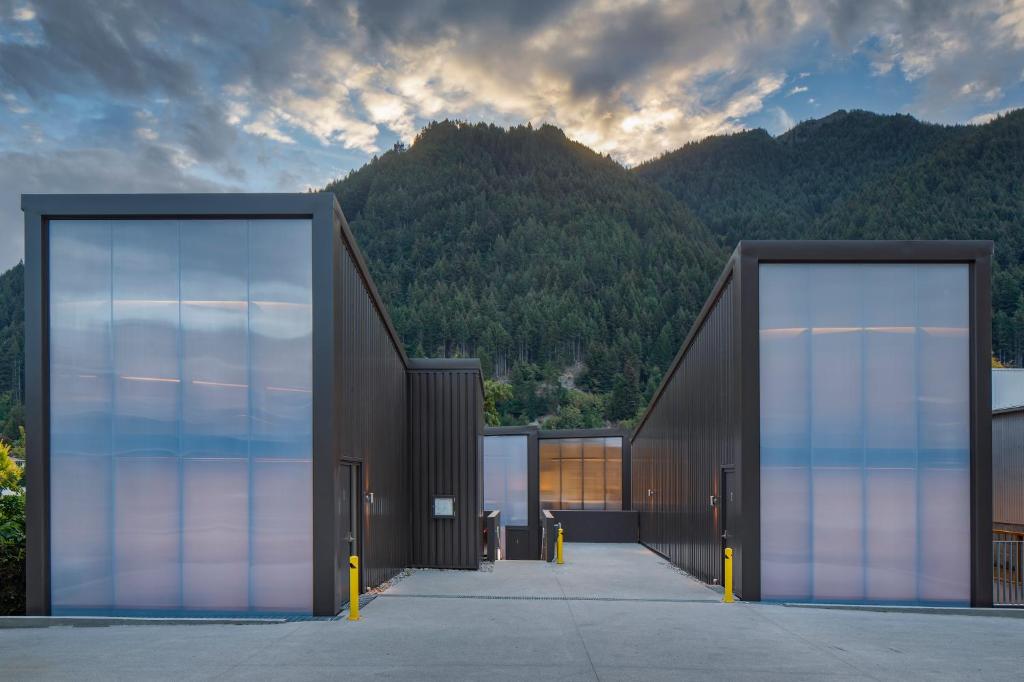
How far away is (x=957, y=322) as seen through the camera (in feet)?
44.7

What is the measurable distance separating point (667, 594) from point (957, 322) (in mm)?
7037

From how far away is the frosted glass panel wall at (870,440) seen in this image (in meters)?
13.5

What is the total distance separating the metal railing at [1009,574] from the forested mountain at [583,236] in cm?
9376

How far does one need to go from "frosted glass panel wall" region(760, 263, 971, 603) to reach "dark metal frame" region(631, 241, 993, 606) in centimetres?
15

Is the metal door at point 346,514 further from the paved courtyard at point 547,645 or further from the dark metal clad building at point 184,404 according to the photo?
the paved courtyard at point 547,645

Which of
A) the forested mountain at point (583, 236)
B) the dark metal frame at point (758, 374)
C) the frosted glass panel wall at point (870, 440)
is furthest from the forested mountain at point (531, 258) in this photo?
the dark metal frame at point (758, 374)

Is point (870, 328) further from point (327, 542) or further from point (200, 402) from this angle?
point (200, 402)

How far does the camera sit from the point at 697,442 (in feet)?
61.4

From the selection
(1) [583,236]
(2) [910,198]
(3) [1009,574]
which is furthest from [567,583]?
(1) [583,236]

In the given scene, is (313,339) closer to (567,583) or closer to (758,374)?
(758,374)

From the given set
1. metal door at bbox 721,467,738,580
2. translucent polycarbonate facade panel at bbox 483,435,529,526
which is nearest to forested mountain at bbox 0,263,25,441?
translucent polycarbonate facade panel at bbox 483,435,529,526

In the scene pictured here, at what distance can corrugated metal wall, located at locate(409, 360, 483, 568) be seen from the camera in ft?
62.8

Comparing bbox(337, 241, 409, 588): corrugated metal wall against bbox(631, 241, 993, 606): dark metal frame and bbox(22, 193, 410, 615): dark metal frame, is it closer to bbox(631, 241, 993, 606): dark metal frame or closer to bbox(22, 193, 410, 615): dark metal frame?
bbox(22, 193, 410, 615): dark metal frame

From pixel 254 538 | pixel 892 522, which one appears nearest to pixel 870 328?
pixel 892 522
